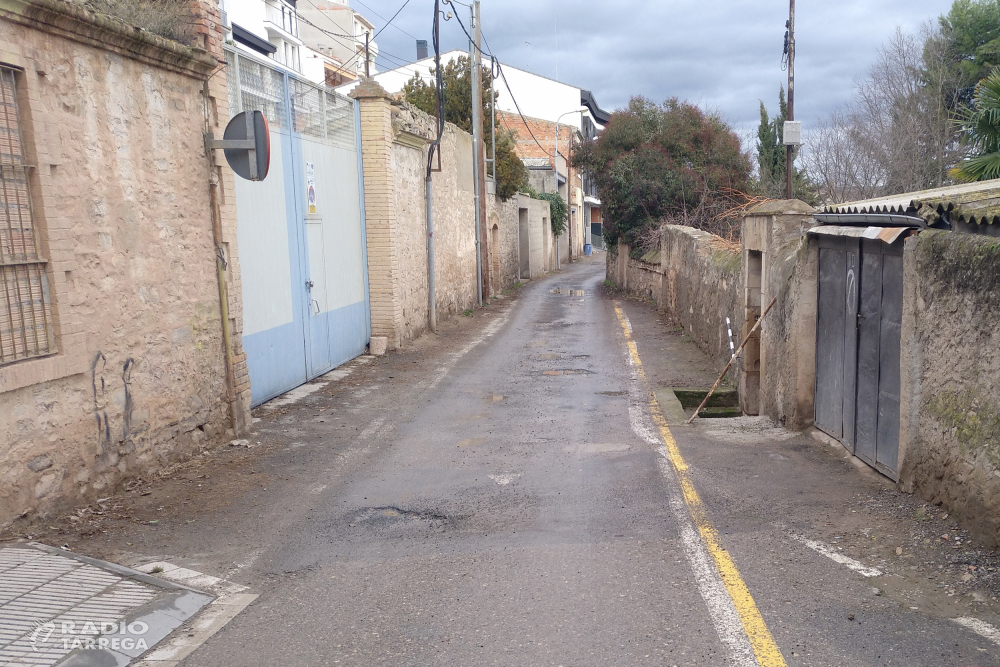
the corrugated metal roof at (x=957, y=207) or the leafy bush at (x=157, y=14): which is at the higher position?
the leafy bush at (x=157, y=14)

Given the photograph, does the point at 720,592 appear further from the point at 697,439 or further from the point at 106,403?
the point at 106,403

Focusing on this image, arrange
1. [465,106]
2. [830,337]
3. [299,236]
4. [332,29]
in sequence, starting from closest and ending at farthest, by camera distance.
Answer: [830,337] < [299,236] < [465,106] < [332,29]

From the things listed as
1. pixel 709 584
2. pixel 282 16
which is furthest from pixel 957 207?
pixel 282 16

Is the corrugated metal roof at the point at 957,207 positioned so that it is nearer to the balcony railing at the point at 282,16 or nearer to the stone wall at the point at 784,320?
the stone wall at the point at 784,320

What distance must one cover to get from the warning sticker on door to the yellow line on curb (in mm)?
6564

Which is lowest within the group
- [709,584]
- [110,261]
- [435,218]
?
[709,584]

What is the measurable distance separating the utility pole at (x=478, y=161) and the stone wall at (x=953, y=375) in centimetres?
1883

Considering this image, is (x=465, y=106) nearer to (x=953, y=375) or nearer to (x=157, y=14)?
(x=157, y=14)

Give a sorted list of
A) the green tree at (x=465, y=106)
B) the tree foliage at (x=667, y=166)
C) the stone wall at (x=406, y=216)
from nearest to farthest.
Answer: the stone wall at (x=406, y=216) < the tree foliage at (x=667, y=166) < the green tree at (x=465, y=106)

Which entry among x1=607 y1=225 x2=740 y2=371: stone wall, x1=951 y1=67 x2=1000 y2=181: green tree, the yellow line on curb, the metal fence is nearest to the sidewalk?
the yellow line on curb

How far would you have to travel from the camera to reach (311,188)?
40.0ft

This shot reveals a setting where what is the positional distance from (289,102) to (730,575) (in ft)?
30.5

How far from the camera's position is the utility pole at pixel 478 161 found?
24234 mm

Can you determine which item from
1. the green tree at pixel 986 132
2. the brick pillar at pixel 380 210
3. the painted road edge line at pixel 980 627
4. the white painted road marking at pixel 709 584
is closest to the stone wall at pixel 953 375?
the painted road edge line at pixel 980 627
